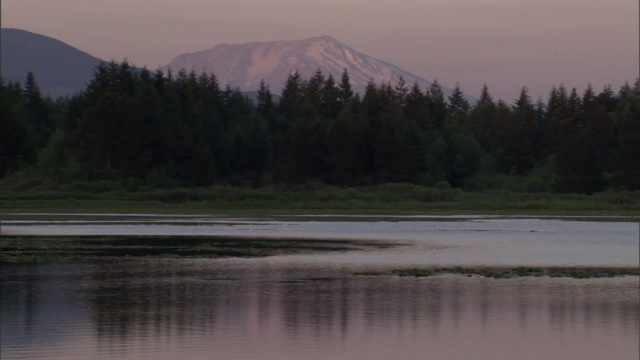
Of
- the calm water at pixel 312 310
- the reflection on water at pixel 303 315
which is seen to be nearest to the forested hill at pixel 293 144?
the calm water at pixel 312 310

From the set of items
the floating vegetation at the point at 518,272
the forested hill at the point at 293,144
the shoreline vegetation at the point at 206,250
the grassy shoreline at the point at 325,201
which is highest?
the forested hill at the point at 293,144

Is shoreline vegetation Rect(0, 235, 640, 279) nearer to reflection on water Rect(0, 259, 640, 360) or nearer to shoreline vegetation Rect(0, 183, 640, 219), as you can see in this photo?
reflection on water Rect(0, 259, 640, 360)

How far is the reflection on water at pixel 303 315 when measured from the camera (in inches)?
824

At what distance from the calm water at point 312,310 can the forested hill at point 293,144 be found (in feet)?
175

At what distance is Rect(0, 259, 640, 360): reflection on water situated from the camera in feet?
68.7

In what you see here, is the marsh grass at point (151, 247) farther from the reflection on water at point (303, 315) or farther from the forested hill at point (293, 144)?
the forested hill at point (293, 144)

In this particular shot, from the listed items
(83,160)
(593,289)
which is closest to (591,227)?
(593,289)

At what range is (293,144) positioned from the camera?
9950cm

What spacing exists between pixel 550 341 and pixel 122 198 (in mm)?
67166

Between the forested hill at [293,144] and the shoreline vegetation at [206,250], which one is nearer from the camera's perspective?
the shoreline vegetation at [206,250]

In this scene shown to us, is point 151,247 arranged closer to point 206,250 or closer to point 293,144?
point 206,250

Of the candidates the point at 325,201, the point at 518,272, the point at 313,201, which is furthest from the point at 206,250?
the point at 325,201

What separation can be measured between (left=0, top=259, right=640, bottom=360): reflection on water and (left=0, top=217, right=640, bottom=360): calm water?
0.03m

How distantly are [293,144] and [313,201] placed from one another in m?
13.4
